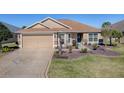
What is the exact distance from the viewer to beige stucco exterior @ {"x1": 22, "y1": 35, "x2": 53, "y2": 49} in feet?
88.8

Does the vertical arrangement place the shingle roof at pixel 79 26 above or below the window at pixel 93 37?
above

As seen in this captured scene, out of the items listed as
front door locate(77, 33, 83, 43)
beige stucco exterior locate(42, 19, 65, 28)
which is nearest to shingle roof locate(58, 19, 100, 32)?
front door locate(77, 33, 83, 43)

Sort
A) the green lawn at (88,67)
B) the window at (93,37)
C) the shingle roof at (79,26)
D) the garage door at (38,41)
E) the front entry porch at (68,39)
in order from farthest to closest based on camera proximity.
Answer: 1. the shingle roof at (79,26)
2. the window at (93,37)
3. the front entry porch at (68,39)
4. the garage door at (38,41)
5. the green lawn at (88,67)

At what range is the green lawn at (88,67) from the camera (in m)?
13.9

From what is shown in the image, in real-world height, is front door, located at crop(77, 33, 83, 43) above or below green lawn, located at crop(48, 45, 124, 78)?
above

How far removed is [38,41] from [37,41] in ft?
0.41

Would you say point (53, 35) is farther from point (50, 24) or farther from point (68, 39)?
point (50, 24)

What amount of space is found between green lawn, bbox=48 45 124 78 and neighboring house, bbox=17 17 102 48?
871cm

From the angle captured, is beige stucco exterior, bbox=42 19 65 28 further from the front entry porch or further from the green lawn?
the green lawn

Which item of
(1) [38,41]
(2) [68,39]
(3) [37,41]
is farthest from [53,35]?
(2) [68,39]

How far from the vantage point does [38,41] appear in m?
27.2

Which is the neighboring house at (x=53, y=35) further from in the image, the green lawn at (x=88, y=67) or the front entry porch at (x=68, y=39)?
the green lawn at (x=88, y=67)

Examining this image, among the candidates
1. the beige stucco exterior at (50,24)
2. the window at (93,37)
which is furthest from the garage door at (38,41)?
the window at (93,37)
